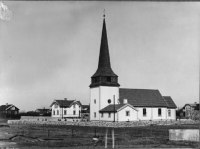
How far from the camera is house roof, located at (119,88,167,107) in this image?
3912 centimetres

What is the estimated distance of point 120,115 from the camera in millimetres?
34781

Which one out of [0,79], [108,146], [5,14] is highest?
[5,14]

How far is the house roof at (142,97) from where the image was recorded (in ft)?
128

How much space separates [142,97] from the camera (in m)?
40.2

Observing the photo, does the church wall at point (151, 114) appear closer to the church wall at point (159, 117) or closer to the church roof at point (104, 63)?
the church wall at point (159, 117)

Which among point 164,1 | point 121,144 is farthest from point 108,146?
A: point 164,1

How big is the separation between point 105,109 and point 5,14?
73.8ft

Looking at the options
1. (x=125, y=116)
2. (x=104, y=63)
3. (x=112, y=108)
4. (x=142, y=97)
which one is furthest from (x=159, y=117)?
(x=104, y=63)

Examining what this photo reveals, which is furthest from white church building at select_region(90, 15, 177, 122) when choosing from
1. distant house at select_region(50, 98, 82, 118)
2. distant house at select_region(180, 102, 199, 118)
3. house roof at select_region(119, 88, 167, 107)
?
distant house at select_region(50, 98, 82, 118)

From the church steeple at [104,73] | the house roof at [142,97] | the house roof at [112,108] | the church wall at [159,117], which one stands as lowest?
the church wall at [159,117]

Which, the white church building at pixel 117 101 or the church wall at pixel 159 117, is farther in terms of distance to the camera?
the church wall at pixel 159 117

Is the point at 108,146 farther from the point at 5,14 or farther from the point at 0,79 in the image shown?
the point at 5,14

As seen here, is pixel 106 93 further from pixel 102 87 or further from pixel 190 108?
pixel 190 108

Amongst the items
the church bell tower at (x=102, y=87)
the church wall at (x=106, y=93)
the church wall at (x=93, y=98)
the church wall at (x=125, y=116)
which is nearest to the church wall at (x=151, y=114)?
the church wall at (x=125, y=116)
